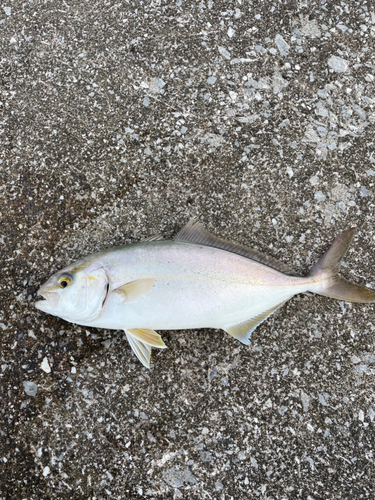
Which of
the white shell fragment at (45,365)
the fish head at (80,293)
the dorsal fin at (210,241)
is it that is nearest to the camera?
the fish head at (80,293)

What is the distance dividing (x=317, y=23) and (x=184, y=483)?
311 centimetres

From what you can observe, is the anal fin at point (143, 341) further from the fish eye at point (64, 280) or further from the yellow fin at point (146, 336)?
the fish eye at point (64, 280)

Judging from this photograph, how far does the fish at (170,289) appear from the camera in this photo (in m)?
2.05

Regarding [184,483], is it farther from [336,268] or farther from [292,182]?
[292,182]

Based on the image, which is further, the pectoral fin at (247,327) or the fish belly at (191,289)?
the pectoral fin at (247,327)

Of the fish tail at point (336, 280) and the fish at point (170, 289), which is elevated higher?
Result: the fish at point (170, 289)

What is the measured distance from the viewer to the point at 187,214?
2.39m

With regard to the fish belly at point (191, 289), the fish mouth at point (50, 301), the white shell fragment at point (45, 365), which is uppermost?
the fish mouth at point (50, 301)

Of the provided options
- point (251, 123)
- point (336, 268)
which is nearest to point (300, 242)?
point (336, 268)

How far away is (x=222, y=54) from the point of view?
8.26 ft

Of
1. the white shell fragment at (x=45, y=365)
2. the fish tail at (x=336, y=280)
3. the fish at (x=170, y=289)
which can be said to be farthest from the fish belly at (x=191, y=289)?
the white shell fragment at (x=45, y=365)

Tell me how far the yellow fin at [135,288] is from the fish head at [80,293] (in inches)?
3.5

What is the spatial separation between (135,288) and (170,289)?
0.64 feet

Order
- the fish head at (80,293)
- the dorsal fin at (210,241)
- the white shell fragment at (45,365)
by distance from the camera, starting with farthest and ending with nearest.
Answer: the white shell fragment at (45,365)
the dorsal fin at (210,241)
the fish head at (80,293)
